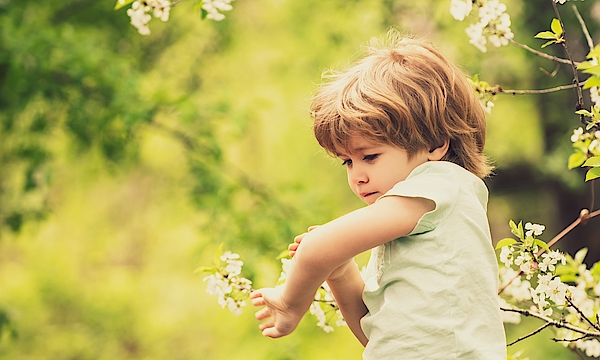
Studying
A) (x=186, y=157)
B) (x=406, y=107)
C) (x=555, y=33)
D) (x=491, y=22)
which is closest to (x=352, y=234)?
(x=406, y=107)

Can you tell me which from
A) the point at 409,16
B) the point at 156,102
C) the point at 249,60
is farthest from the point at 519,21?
the point at 249,60

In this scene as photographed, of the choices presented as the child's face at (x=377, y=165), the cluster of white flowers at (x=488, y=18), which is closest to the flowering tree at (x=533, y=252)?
the cluster of white flowers at (x=488, y=18)

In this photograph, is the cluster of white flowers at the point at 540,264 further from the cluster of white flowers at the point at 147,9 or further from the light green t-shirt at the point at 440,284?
the cluster of white flowers at the point at 147,9

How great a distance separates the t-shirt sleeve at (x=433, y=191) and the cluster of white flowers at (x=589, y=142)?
51 cm

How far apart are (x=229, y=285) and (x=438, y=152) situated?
586 millimetres

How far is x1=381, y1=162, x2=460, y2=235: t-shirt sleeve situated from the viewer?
1202 mm

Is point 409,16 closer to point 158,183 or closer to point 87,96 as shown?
point 87,96

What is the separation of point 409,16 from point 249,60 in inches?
120

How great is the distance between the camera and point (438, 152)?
4.55 feet

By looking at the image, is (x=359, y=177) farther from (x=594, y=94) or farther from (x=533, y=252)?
(x=594, y=94)

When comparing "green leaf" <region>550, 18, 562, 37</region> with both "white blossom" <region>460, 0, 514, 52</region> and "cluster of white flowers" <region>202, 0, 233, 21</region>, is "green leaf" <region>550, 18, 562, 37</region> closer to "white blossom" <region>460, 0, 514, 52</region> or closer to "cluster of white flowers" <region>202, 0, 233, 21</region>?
"white blossom" <region>460, 0, 514, 52</region>

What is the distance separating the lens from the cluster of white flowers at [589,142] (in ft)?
5.26

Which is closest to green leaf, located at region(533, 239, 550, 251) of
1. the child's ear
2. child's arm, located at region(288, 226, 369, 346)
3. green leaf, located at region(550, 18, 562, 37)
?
the child's ear

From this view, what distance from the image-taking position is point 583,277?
196cm
